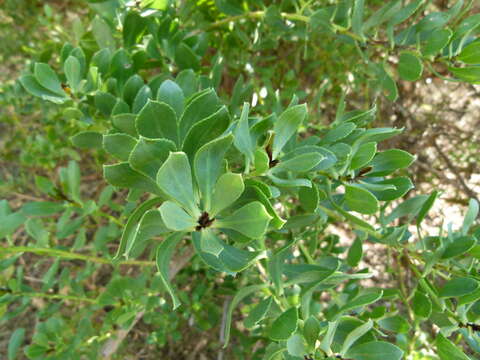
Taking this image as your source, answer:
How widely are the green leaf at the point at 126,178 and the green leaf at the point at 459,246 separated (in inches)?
21.1

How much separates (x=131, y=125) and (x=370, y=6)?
1.73 m

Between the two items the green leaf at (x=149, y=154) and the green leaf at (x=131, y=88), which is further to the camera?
the green leaf at (x=131, y=88)

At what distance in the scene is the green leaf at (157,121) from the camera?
54 centimetres

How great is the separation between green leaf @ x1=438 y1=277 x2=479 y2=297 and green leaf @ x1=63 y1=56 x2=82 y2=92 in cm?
79

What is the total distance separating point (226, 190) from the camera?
0.53 meters

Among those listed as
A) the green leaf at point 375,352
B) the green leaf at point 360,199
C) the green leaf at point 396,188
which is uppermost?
the green leaf at point 360,199

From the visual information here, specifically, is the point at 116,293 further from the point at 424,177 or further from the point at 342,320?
the point at 424,177

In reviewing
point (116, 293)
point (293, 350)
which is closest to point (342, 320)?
point (293, 350)

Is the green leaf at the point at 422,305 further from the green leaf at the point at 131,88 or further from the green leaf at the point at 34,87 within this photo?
the green leaf at the point at 34,87

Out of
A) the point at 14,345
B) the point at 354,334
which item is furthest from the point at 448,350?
the point at 14,345

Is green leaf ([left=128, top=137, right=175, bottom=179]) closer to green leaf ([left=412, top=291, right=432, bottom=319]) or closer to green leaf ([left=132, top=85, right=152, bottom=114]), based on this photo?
green leaf ([left=132, top=85, right=152, bottom=114])

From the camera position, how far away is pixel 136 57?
100 centimetres

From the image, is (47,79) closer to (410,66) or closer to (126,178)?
(126,178)

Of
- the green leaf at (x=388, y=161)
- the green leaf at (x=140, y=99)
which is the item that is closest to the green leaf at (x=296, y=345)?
the green leaf at (x=388, y=161)
